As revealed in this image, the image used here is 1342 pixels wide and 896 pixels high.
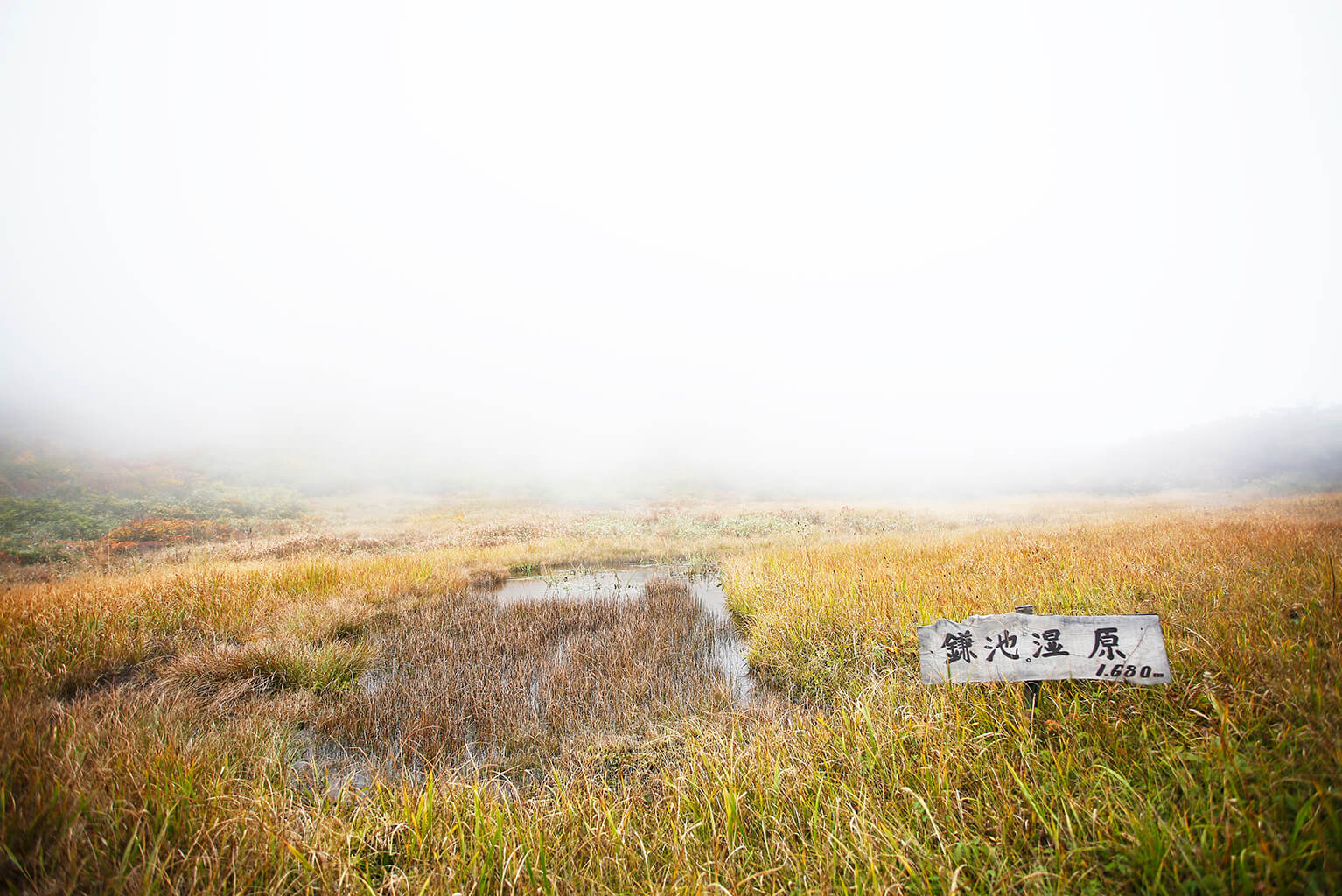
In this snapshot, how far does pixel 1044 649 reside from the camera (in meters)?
2.71

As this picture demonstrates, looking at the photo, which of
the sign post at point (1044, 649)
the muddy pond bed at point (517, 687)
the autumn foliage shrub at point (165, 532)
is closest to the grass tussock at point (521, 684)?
the muddy pond bed at point (517, 687)

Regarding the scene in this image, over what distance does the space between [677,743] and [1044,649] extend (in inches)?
112

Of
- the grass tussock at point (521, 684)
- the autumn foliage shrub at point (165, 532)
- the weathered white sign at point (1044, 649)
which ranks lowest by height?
the grass tussock at point (521, 684)

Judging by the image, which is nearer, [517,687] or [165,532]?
[517,687]

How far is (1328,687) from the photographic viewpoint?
2.12m

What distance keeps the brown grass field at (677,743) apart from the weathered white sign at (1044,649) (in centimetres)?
25

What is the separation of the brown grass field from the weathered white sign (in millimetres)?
245

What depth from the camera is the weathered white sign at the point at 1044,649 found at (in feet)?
8.26

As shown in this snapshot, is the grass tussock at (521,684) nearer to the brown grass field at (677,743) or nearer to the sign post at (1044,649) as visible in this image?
the brown grass field at (677,743)

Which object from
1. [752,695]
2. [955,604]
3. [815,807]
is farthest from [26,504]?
[955,604]

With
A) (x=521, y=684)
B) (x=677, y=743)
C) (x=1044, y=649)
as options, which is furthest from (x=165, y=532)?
(x=1044, y=649)

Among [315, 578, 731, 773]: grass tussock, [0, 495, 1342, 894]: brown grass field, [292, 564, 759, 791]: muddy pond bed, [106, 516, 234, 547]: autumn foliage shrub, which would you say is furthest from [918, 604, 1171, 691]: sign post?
[106, 516, 234, 547]: autumn foliage shrub

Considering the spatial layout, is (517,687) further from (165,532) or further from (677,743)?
(165,532)

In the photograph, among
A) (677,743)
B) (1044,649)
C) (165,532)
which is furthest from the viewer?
(165,532)
